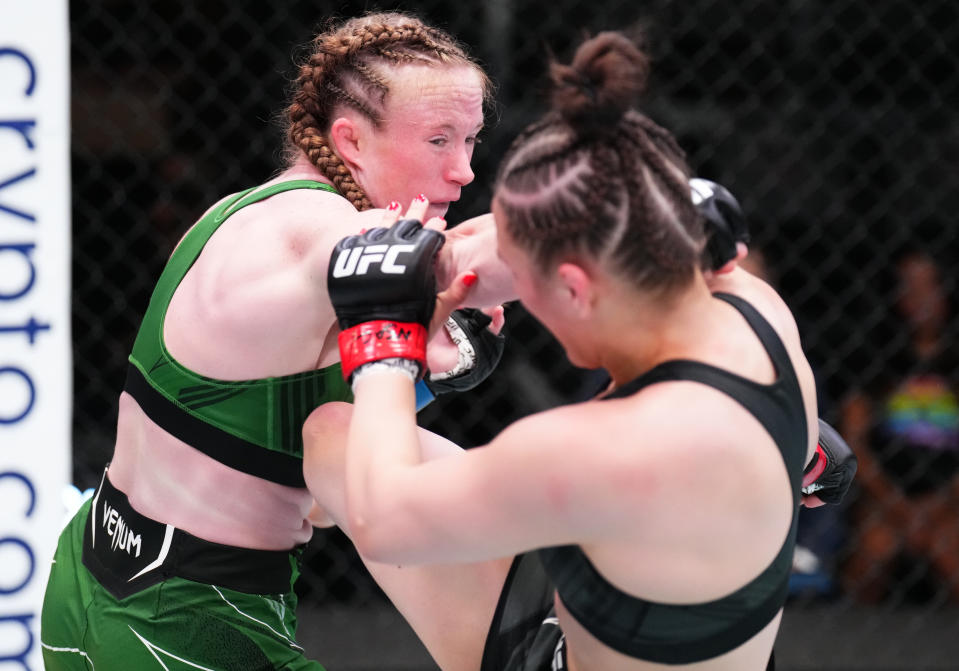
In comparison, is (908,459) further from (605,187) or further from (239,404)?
(605,187)

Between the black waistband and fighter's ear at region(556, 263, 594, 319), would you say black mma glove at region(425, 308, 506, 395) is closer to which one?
the black waistband

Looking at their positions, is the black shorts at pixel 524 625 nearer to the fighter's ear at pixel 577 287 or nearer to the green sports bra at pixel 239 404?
the green sports bra at pixel 239 404

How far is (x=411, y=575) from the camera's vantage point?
4.66 ft

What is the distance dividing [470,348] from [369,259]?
435mm

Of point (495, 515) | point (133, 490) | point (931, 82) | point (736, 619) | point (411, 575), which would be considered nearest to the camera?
point (495, 515)

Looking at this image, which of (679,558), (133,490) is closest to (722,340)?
(679,558)

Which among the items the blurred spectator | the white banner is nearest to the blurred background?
the blurred spectator

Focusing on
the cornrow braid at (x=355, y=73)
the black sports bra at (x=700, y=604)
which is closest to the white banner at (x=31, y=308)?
the cornrow braid at (x=355, y=73)

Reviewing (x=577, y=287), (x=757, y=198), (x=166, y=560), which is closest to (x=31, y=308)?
(x=166, y=560)

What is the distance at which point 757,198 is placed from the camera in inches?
124

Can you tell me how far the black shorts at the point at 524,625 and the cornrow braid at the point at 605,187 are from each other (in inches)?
Answer: 19.6

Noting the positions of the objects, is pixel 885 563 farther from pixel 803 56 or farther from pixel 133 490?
pixel 133 490

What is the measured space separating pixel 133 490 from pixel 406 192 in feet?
1.75

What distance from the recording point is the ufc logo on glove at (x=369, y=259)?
120 cm
